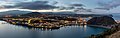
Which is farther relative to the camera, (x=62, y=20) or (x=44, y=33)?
(x=62, y=20)

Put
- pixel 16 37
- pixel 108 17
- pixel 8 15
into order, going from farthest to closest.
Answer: pixel 8 15 < pixel 108 17 < pixel 16 37

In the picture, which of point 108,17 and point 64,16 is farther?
point 64,16

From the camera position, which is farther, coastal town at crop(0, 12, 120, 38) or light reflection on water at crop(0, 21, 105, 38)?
coastal town at crop(0, 12, 120, 38)

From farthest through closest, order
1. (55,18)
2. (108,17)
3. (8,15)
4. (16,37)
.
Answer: (8,15) < (55,18) < (108,17) < (16,37)

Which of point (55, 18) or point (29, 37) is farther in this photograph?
point (55, 18)

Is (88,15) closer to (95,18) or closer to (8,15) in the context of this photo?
(95,18)

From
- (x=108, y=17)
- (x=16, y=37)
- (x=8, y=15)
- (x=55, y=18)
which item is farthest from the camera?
(x=8, y=15)

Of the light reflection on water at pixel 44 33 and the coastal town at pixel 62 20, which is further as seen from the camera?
the coastal town at pixel 62 20

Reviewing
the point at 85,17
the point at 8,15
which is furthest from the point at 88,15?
the point at 8,15

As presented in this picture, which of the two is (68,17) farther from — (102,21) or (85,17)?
(102,21)
